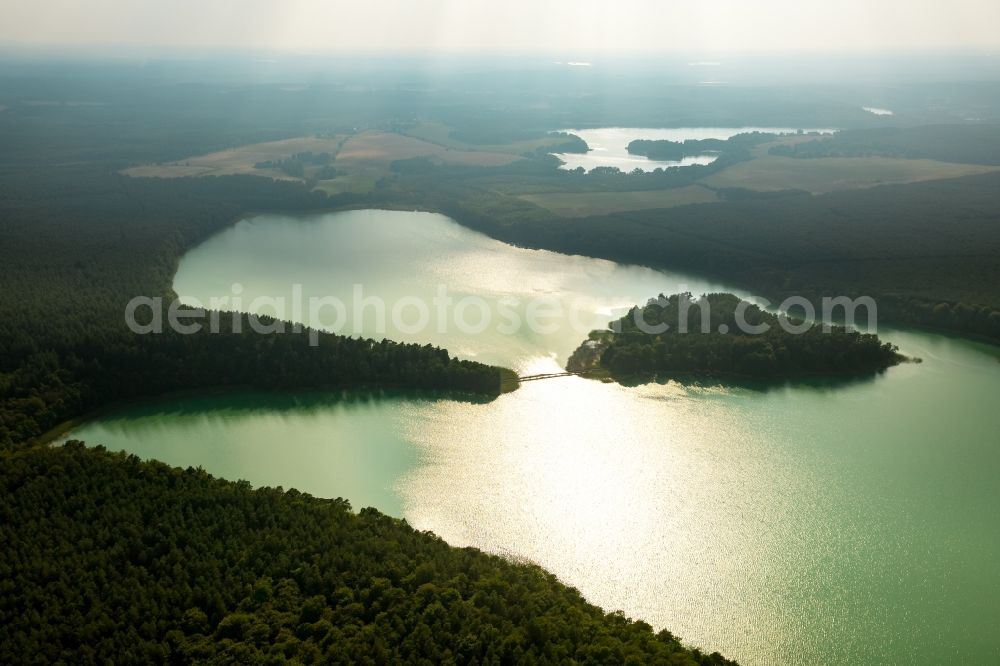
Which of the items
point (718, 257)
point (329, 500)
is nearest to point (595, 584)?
point (329, 500)

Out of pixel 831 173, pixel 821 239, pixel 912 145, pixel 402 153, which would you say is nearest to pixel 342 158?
pixel 402 153

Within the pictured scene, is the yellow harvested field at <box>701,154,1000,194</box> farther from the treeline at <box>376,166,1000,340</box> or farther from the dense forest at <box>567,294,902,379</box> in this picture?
the dense forest at <box>567,294,902,379</box>

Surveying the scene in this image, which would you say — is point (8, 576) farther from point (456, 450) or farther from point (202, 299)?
point (202, 299)

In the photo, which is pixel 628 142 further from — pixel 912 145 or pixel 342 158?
pixel 342 158

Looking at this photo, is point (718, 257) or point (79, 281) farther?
point (718, 257)

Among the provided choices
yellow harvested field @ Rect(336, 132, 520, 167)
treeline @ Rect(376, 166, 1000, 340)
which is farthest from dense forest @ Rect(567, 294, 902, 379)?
yellow harvested field @ Rect(336, 132, 520, 167)

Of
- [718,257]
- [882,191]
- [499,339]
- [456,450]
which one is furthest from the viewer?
[882,191]
